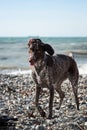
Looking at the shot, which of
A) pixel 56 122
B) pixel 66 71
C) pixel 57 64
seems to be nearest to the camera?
pixel 56 122

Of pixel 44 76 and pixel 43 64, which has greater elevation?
pixel 43 64

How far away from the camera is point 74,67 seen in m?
10.2

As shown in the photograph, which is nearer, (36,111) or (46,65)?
(46,65)

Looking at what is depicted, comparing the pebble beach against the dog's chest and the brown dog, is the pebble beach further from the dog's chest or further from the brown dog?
the dog's chest

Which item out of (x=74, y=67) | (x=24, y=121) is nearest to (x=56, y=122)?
(x=24, y=121)

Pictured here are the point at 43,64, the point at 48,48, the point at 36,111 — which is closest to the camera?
the point at 48,48

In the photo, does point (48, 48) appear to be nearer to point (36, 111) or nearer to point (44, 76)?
point (44, 76)

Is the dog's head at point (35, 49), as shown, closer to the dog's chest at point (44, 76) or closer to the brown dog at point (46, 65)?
the brown dog at point (46, 65)

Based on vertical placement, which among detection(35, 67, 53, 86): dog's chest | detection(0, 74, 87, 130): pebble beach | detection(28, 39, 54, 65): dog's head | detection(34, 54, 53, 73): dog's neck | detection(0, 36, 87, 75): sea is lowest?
detection(0, 36, 87, 75): sea

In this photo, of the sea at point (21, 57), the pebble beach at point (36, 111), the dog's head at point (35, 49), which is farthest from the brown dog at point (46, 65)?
the sea at point (21, 57)

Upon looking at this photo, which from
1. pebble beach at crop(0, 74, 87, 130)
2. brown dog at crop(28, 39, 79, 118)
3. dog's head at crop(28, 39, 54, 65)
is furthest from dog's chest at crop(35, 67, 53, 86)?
pebble beach at crop(0, 74, 87, 130)

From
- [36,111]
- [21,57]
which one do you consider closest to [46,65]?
[36,111]

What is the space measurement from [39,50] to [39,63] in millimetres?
345

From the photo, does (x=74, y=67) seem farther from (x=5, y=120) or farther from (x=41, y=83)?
(x=5, y=120)
